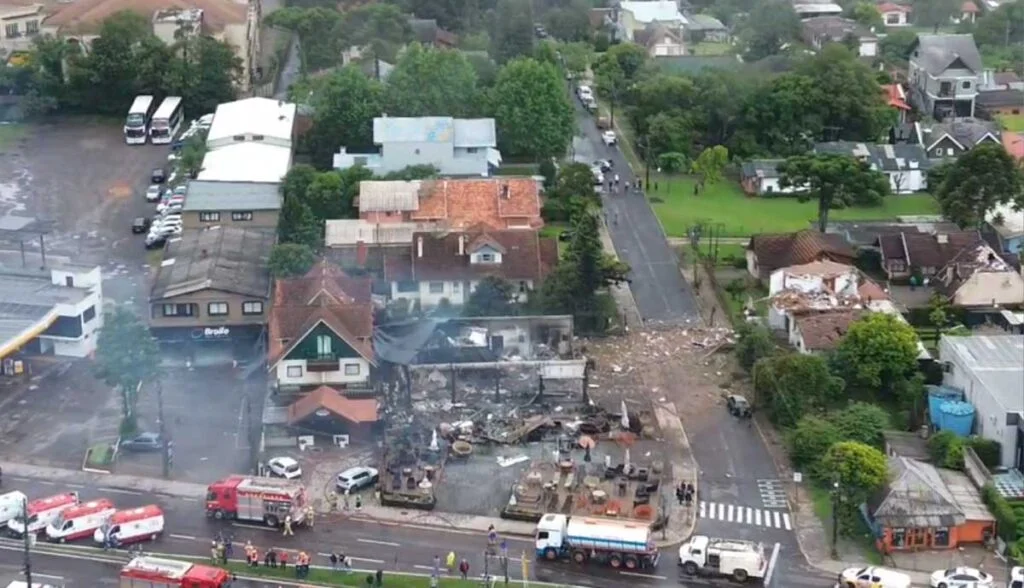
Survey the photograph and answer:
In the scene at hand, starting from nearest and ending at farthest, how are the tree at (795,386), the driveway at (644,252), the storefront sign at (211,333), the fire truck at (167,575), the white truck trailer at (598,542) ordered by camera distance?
1. the fire truck at (167,575)
2. the white truck trailer at (598,542)
3. the tree at (795,386)
4. the storefront sign at (211,333)
5. the driveway at (644,252)

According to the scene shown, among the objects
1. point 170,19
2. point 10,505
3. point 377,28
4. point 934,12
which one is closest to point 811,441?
point 10,505

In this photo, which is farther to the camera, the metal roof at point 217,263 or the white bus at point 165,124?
the white bus at point 165,124

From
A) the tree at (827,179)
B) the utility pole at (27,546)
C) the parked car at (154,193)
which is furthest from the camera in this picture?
the parked car at (154,193)

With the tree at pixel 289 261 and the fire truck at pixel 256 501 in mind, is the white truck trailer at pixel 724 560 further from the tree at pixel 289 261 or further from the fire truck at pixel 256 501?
the tree at pixel 289 261

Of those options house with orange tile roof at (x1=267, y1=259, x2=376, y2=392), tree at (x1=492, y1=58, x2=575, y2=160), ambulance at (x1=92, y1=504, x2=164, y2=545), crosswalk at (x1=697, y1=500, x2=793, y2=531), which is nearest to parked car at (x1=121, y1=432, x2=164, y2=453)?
house with orange tile roof at (x1=267, y1=259, x2=376, y2=392)

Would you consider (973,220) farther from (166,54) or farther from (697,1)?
(697,1)

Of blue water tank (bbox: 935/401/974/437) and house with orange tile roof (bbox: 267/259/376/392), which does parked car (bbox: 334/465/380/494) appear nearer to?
house with orange tile roof (bbox: 267/259/376/392)

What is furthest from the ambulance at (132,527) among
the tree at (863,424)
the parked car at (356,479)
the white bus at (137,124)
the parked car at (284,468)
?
the white bus at (137,124)
